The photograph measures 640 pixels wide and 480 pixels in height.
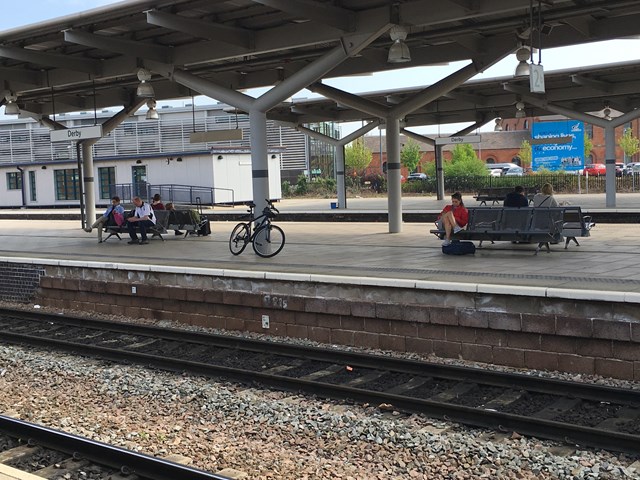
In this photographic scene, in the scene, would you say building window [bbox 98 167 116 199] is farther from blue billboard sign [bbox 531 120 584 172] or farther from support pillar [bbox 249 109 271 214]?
support pillar [bbox 249 109 271 214]

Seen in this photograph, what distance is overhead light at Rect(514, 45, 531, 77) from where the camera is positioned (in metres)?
13.3

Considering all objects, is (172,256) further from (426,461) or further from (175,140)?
(175,140)

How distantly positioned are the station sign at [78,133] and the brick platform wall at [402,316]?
17.0 ft

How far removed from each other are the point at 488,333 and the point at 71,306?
27.5 feet

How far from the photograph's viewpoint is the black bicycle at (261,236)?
46.9ft

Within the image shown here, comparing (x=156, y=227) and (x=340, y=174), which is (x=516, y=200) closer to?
(x=156, y=227)

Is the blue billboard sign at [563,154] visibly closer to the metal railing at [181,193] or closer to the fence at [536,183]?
the fence at [536,183]

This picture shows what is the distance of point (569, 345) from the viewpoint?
28.3 feet

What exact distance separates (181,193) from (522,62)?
2975 cm

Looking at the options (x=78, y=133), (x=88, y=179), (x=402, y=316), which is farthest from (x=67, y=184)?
(x=402, y=316)

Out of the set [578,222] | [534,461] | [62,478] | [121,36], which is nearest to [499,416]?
[534,461]

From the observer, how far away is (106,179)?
1745 inches

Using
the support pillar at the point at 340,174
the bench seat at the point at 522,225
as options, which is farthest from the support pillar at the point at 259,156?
the support pillar at the point at 340,174

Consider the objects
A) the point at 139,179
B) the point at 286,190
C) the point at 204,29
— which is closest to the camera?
the point at 204,29
